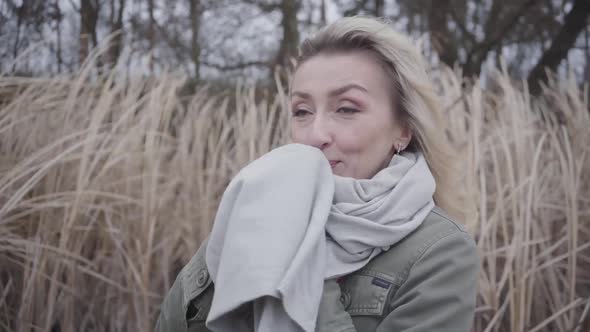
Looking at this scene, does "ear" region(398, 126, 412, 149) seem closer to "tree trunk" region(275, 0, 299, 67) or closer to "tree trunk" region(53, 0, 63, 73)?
"tree trunk" region(53, 0, 63, 73)

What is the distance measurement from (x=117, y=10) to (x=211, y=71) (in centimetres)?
135

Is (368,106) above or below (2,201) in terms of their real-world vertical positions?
above

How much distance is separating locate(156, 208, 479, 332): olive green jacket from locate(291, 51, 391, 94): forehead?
34 cm

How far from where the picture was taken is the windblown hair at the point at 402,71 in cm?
118

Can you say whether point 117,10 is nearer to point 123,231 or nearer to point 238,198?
point 123,231

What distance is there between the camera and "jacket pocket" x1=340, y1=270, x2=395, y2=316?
0.99 meters

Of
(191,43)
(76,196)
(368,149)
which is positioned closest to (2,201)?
(76,196)

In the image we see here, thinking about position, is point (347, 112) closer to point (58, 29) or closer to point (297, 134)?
point (297, 134)

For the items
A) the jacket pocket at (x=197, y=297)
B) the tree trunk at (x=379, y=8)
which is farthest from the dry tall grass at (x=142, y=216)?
the tree trunk at (x=379, y=8)

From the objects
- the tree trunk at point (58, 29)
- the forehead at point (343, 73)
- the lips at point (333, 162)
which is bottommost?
the lips at point (333, 162)

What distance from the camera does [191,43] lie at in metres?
4.98

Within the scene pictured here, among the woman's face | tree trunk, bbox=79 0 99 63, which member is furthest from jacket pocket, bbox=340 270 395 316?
tree trunk, bbox=79 0 99 63

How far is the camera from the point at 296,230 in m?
0.94

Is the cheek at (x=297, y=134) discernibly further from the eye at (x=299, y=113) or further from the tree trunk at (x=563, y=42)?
the tree trunk at (x=563, y=42)
